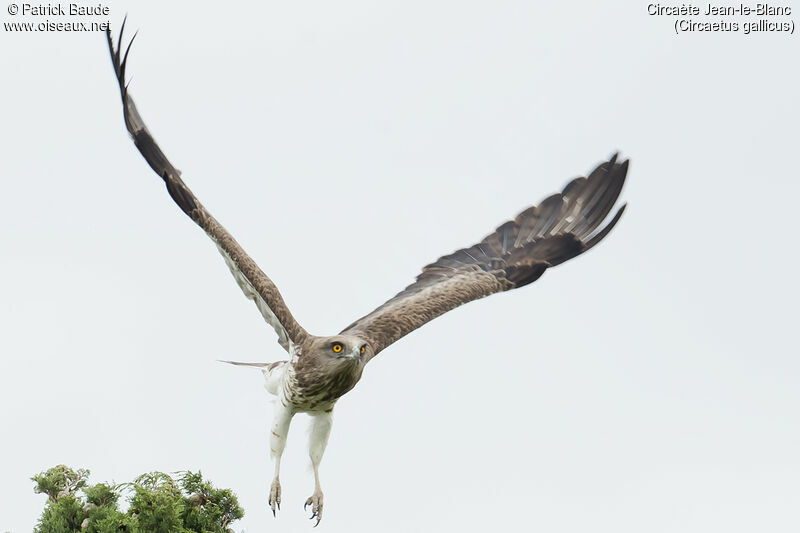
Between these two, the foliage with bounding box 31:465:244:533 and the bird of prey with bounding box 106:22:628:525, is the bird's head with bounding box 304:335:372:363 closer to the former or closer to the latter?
the bird of prey with bounding box 106:22:628:525

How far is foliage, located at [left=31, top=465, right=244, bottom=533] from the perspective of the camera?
40.9ft

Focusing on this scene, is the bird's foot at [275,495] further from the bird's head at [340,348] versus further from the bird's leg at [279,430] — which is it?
the bird's head at [340,348]

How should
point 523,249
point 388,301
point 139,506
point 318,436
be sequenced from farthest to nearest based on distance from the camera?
point 523,249 < point 388,301 < point 318,436 < point 139,506

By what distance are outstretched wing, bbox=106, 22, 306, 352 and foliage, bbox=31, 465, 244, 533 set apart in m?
1.93

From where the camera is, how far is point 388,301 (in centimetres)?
1650

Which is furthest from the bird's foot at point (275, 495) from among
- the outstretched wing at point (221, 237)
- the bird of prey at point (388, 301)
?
the outstretched wing at point (221, 237)

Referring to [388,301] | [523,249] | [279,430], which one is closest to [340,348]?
[279,430]

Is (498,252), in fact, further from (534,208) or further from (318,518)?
(318,518)

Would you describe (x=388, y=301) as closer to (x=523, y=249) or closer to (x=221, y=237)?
(x=523, y=249)

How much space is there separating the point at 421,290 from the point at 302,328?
3408 mm

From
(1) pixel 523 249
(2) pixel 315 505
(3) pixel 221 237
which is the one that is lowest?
(2) pixel 315 505

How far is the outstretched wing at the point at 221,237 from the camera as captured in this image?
13.1m

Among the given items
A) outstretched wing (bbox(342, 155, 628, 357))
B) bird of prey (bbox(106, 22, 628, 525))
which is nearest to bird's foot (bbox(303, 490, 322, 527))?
bird of prey (bbox(106, 22, 628, 525))

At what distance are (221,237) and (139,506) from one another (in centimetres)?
300
